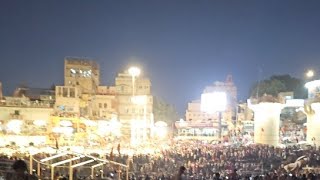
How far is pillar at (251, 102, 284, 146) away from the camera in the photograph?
50906 millimetres

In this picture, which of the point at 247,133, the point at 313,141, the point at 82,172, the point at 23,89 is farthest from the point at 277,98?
the point at 23,89

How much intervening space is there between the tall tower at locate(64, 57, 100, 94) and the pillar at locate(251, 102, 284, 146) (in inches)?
1092

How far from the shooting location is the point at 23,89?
68.4m

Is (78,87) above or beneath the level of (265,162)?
above

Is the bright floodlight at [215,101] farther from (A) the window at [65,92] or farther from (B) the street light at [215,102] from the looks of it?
(A) the window at [65,92]

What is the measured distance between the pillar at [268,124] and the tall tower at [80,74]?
27.7 m

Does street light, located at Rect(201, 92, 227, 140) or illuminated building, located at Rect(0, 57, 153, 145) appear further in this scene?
street light, located at Rect(201, 92, 227, 140)

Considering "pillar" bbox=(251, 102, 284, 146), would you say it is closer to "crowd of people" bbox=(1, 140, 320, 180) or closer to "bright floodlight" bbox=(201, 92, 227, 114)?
"bright floodlight" bbox=(201, 92, 227, 114)

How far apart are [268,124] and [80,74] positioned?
3070cm

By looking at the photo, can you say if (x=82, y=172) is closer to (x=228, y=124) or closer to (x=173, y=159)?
(x=173, y=159)

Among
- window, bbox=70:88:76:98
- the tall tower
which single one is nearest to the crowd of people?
window, bbox=70:88:76:98

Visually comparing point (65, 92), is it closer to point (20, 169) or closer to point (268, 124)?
point (268, 124)

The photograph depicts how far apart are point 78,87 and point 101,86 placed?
8.99m

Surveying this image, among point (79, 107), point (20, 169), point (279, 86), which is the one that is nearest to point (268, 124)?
point (79, 107)
